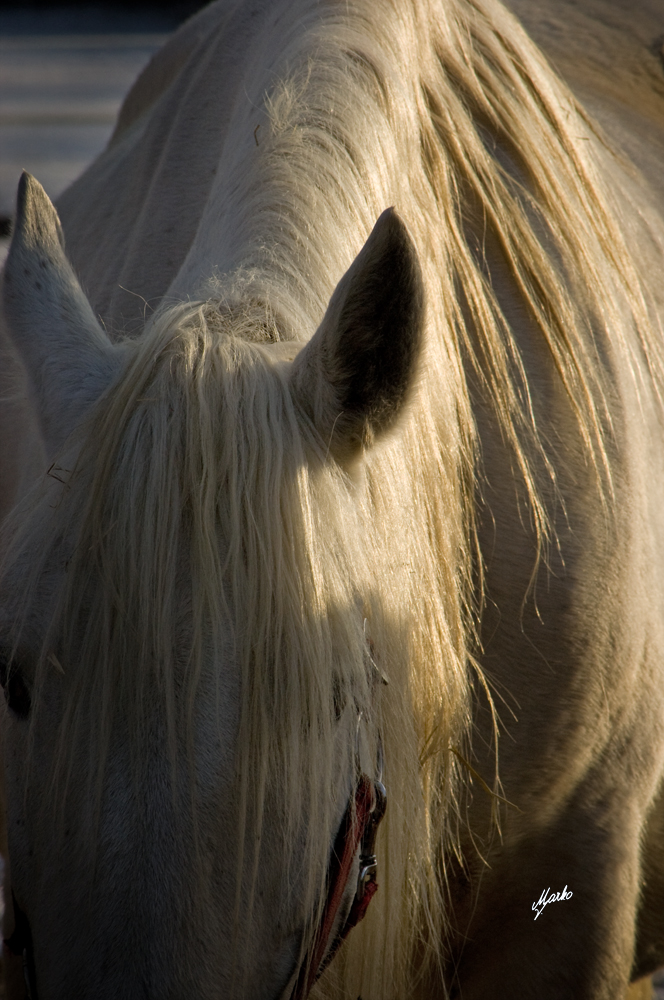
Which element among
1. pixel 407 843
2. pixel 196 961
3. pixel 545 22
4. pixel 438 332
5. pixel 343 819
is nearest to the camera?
pixel 196 961

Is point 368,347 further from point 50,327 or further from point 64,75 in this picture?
point 64,75

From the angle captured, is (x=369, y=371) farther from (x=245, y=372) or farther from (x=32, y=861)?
(x=32, y=861)

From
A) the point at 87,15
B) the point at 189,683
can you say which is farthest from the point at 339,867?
the point at 87,15

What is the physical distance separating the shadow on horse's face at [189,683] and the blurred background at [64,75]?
4398mm

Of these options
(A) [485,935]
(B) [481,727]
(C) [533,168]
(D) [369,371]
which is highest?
(C) [533,168]

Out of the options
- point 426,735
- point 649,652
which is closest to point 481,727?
point 426,735

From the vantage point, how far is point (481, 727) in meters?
1.26

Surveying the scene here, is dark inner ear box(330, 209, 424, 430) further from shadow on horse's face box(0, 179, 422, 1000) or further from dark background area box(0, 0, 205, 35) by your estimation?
dark background area box(0, 0, 205, 35)

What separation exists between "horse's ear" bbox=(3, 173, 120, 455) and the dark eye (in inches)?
8.9

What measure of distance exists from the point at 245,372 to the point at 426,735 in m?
0.48

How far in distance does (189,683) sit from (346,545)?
0.20 metres

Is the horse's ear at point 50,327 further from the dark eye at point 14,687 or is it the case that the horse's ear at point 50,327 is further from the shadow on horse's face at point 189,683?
the dark eye at point 14,687

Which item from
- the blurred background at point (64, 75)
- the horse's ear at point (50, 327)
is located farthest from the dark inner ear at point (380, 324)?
the blurred background at point (64, 75)

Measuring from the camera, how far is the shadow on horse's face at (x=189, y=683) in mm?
784
